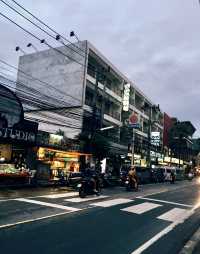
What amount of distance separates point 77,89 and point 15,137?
13.8 metres

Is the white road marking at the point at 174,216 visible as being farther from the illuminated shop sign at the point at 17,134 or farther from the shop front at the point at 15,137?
Answer: the illuminated shop sign at the point at 17,134

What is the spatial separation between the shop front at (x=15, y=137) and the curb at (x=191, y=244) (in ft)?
53.3

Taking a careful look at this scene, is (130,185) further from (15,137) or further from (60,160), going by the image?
(60,160)

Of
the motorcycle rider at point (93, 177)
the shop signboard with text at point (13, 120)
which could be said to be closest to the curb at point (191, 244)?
the motorcycle rider at point (93, 177)

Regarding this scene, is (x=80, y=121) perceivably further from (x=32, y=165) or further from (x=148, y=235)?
(x=148, y=235)

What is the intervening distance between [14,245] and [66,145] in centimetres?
2582

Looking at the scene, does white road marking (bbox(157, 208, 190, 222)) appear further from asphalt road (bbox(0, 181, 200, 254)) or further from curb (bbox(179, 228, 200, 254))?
curb (bbox(179, 228, 200, 254))

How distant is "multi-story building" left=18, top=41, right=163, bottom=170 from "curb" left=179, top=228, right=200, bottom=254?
2358cm

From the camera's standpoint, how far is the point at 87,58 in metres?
37.8

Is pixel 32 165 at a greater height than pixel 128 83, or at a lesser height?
lesser

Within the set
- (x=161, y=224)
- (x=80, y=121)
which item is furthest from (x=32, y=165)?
(x=161, y=224)

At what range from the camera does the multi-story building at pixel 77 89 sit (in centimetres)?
3738

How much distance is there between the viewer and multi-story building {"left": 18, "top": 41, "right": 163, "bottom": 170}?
37375mm

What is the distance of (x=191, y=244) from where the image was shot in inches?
314
